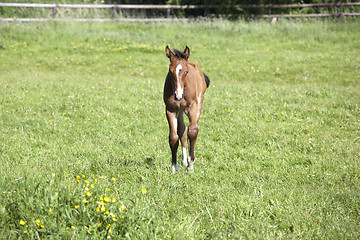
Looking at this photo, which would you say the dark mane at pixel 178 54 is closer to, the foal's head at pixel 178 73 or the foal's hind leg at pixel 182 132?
the foal's head at pixel 178 73

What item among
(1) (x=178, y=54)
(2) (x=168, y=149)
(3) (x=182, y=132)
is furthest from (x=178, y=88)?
(2) (x=168, y=149)

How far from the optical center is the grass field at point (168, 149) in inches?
166

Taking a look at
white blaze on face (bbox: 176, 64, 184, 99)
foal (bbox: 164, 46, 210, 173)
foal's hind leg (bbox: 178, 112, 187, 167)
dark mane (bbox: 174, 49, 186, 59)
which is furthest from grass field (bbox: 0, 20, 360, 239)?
dark mane (bbox: 174, 49, 186, 59)

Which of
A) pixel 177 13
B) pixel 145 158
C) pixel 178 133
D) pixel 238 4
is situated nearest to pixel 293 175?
pixel 178 133

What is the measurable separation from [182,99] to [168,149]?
92.7 inches

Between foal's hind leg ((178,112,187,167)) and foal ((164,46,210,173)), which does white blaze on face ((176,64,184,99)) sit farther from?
foal's hind leg ((178,112,187,167))

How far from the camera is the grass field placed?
4.21 metres

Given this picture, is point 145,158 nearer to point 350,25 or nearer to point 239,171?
point 239,171

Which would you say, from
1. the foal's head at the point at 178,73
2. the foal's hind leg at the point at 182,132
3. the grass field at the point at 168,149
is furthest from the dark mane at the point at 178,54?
the grass field at the point at 168,149

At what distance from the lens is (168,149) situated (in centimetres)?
750

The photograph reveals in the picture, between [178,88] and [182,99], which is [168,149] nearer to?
[182,99]

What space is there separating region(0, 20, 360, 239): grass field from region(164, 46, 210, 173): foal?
0.59 m

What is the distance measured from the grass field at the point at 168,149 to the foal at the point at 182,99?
59cm

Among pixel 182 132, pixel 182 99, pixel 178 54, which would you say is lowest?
pixel 182 132
